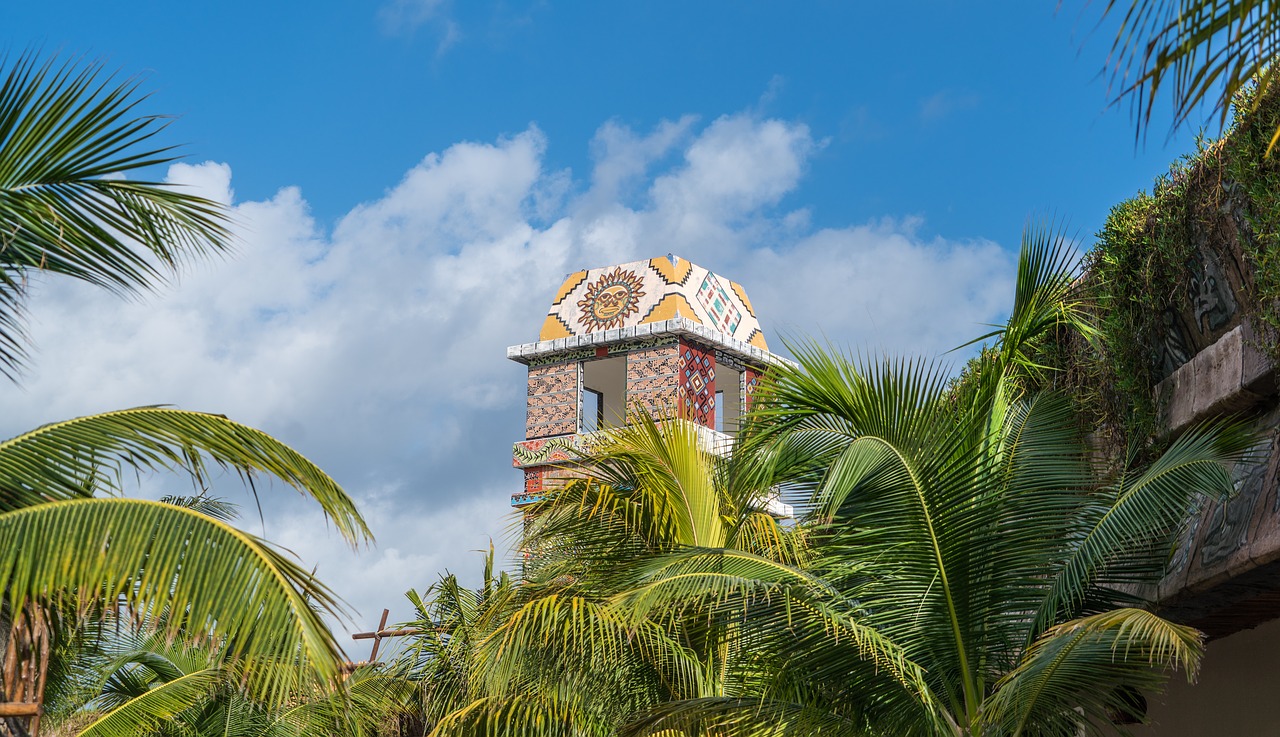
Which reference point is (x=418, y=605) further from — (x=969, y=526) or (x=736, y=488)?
(x=969, y=526)

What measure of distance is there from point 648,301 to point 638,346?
69cm

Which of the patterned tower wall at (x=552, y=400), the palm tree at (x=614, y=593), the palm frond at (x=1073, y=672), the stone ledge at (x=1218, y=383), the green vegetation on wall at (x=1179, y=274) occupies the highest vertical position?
the patterned tower wall at (x=552, y=400)

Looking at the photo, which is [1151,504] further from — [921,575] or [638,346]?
[638,346]

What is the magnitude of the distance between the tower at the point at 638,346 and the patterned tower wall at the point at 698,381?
1 centimetres

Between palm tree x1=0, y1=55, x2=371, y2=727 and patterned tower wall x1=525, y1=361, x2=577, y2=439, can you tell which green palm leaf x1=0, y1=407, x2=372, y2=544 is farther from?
patterned tower wall x1=525, y1=361, x2=577, y2=439

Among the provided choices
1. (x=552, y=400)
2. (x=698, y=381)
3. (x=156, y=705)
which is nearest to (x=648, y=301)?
(x=698, y=381)

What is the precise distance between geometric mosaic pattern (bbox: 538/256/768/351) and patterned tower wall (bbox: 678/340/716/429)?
398 mm

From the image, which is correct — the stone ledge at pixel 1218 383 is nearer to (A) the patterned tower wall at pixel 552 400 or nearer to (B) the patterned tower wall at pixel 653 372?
(B) the patterned tower wall at pixel 653 372

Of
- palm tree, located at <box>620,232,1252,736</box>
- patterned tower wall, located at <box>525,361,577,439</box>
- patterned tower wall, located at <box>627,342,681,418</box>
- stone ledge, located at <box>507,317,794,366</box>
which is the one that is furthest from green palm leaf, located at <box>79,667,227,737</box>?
stone ledge, located at <box>507,317,794,366</box>

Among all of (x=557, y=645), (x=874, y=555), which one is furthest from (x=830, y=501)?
(x=557, y=645)

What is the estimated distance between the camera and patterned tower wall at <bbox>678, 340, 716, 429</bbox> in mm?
18484

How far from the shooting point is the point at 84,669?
1069 cm

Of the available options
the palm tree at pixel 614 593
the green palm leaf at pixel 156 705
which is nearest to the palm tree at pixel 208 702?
the green palm leaf at pixel 156 705

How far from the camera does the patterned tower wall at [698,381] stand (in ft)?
60.6
